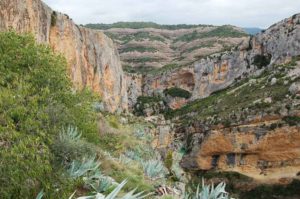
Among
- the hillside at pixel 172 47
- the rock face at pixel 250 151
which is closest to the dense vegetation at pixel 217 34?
the hillside at pixel 172 47

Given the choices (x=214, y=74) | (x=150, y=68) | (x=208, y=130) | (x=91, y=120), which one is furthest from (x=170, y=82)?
(x=91, y=120)

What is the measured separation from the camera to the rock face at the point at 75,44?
82.3 feet

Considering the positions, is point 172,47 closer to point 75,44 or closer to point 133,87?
point 133,87

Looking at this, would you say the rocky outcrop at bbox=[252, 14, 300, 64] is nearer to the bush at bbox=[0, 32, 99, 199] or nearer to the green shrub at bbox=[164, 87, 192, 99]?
the green shrub at bbox=[164, 87, 192, 99]

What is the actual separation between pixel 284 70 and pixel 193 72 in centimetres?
3900

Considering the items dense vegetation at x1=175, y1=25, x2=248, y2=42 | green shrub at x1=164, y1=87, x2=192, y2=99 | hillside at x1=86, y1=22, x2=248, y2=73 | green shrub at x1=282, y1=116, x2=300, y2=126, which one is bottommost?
green shrub at x1=164, y1=87, x2=192, y2=99

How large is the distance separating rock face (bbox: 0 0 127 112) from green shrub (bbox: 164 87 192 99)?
43034 millimetres

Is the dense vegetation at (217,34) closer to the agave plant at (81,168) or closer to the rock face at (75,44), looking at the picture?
the rock face at (75,44)

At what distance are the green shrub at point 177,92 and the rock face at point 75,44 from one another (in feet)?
141

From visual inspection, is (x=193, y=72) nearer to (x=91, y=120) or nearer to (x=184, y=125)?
(x=184, y=125)

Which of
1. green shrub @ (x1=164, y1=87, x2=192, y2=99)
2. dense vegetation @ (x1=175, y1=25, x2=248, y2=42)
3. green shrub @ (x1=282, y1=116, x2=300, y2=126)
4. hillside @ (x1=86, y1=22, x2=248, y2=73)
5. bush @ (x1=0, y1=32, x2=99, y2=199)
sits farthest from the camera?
dense vegetation @ (x1=175, y1=25, x2=248, y2=42)

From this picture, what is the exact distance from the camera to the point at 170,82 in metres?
108

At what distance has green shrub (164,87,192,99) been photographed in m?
104

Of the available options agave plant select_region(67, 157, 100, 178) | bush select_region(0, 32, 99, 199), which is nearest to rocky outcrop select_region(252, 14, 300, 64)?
bush select_region(0, 32, 99, 199)
